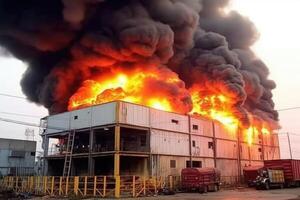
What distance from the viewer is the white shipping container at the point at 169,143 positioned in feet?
131

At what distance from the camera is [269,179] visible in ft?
137

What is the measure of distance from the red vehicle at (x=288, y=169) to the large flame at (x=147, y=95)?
28.5 ft

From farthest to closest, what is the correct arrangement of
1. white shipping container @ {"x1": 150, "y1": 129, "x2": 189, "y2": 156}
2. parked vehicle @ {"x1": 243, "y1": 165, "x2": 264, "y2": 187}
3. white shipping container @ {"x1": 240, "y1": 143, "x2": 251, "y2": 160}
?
white shipping container @ {"x1": 240, "y1": 143, "x2": 251, "y2": 160}
parked vehicle @ {"x1": 243, "y1": 165, "x2": 264, "y2": 187}
white shipping container @ {"x1": 150, "y1": 129, "x2": 189, "y2": 156}

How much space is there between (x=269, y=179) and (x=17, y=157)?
128 feet

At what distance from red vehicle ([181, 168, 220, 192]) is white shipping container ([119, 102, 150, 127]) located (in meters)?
6.87

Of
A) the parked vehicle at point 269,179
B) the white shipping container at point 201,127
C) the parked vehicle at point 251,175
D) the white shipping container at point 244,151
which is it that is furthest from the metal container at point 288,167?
the white shipping container at point 201,127

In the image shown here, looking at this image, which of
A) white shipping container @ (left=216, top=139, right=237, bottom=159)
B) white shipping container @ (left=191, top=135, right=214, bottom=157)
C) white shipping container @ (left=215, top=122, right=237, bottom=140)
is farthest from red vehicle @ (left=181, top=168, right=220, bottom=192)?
white shipping container @ (left=215, top=122, right=237, bottom=140)

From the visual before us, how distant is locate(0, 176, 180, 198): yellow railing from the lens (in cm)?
3194

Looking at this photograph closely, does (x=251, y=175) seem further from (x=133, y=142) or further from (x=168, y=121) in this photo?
(x=133, y=142)

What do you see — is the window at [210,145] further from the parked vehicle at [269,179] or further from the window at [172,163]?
the window at [172,163]

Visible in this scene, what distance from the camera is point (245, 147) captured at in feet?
181

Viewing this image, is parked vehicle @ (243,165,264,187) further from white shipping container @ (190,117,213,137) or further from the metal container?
white shipping container @ (190,117,213,137)

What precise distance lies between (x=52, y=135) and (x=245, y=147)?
94.2 feet

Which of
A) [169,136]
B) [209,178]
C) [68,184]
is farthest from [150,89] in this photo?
[68,184]
